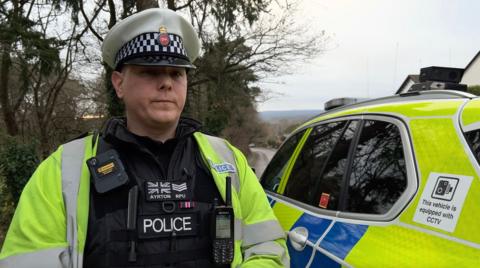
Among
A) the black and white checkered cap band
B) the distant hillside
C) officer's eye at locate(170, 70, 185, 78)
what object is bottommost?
the distant hillside

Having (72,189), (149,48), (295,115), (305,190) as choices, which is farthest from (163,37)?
(295,115)

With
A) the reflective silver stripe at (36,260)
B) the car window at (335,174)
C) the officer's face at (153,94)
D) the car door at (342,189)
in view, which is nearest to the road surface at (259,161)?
the car door at (342,189)

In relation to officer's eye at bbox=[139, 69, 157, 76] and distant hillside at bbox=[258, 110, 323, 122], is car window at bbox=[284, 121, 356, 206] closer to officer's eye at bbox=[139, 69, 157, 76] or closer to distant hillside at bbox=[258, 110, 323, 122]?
distant hillside at bbox=[258, 110, 323, 122]

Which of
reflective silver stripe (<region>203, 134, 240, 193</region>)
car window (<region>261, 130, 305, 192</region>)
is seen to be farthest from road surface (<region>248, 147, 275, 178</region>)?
reflective silver stripe (<region>203, 134, 240, 193</region>)

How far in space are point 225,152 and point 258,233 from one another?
380 mm

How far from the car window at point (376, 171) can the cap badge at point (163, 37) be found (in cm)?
108

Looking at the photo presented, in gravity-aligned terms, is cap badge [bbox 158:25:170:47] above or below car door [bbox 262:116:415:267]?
above

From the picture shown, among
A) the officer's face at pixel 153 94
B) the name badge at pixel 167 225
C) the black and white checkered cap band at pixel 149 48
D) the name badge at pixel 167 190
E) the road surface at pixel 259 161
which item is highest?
the black and white checkered cap band at pixel 149 48

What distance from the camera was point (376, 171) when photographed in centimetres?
201

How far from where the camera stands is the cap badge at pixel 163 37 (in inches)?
66.2

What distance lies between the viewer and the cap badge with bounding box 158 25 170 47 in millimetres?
1681

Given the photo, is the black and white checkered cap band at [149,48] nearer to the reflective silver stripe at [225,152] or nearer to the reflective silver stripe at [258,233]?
the reflective silver stripe at [225,152]

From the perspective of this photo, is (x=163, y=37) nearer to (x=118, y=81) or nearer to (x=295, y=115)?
(x=118, y=81)

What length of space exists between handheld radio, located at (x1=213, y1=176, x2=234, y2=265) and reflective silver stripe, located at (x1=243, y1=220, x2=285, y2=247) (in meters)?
0.09
